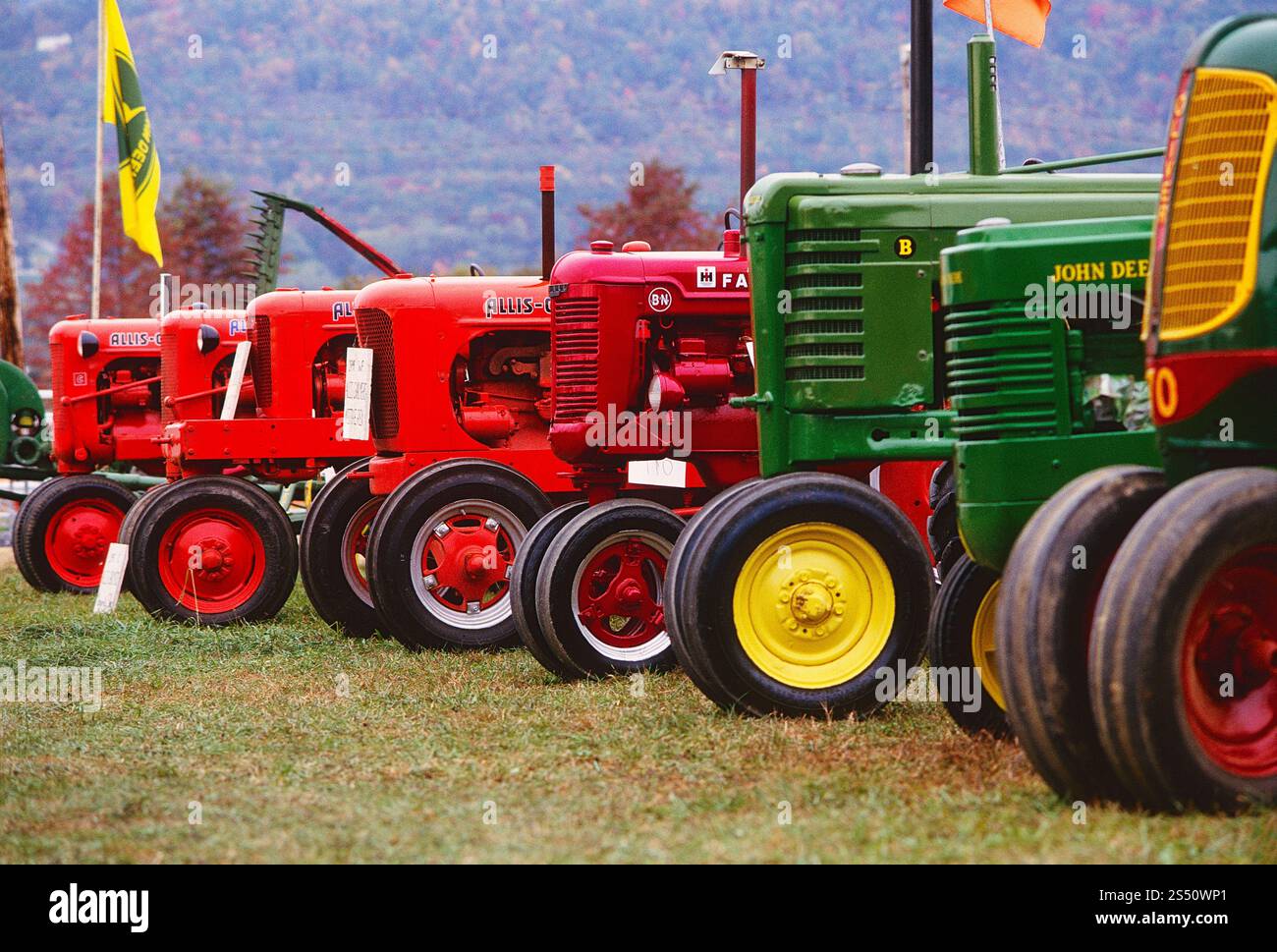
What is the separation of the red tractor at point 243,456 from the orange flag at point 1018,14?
12.9ft

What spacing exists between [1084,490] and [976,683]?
126cm

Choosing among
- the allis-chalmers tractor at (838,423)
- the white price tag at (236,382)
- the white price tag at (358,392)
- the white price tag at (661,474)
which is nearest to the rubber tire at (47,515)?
the white price tag at (236,382)

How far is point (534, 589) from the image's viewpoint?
25.1ft

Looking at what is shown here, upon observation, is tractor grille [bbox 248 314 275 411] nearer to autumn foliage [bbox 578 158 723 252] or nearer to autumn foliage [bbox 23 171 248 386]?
autumn foliage [bbox 578 158 723 252]

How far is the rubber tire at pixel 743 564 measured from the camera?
6.24 meters

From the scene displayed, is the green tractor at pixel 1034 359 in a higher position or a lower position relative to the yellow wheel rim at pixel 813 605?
higher

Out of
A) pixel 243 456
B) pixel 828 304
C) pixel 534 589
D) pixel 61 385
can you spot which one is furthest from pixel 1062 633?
pixel 61 385

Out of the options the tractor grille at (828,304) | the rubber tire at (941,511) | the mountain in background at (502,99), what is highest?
the mountain in background at (502,99)

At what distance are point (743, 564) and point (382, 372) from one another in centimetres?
A: 369

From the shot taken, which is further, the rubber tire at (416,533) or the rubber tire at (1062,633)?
the rubber tire at (416,533)

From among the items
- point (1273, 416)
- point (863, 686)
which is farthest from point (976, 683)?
point (1273, 416)

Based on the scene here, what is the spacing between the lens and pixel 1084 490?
457 centimetres

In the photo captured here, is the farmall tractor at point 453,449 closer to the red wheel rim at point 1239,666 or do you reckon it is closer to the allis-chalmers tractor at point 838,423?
the allis-chalmers tractor at point 838,423

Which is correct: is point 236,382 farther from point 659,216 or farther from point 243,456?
point 659,216
